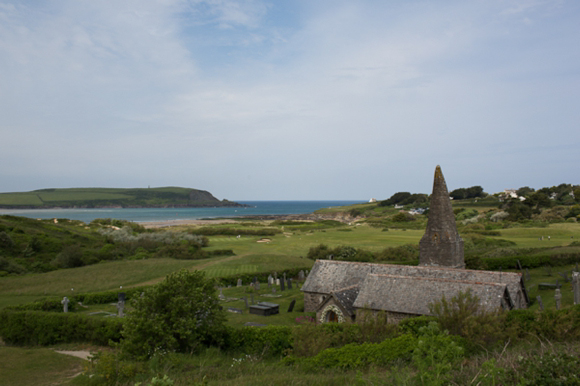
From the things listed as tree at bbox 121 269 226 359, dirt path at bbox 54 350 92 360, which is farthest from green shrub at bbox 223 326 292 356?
dirt path at bbox 54 350 92 360

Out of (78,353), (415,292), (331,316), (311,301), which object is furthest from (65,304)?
(415,292)

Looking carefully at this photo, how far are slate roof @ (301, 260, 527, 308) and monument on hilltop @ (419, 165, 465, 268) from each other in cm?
267

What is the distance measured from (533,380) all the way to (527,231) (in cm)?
5803

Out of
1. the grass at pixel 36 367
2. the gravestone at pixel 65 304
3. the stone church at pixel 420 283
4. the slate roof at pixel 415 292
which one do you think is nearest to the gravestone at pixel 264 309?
the stone church at pixel 420 283

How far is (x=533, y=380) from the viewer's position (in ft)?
18.7

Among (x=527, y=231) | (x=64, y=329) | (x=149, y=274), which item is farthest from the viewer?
(x=527, y=231)

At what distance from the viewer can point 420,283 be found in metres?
20.1

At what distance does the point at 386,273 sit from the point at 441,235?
16.0 feet

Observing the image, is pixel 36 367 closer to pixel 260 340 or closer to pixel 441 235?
pixel 260 340

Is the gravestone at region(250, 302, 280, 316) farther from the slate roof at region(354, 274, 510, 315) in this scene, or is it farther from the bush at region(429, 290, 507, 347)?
the bush at region(429, 290, 507, 347)

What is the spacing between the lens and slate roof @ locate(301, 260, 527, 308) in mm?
20906

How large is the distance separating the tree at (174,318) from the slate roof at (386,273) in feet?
31.8

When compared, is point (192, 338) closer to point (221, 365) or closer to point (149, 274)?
point (221, 365)

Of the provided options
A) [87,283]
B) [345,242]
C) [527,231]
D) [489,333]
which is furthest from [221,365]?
[527,231]
